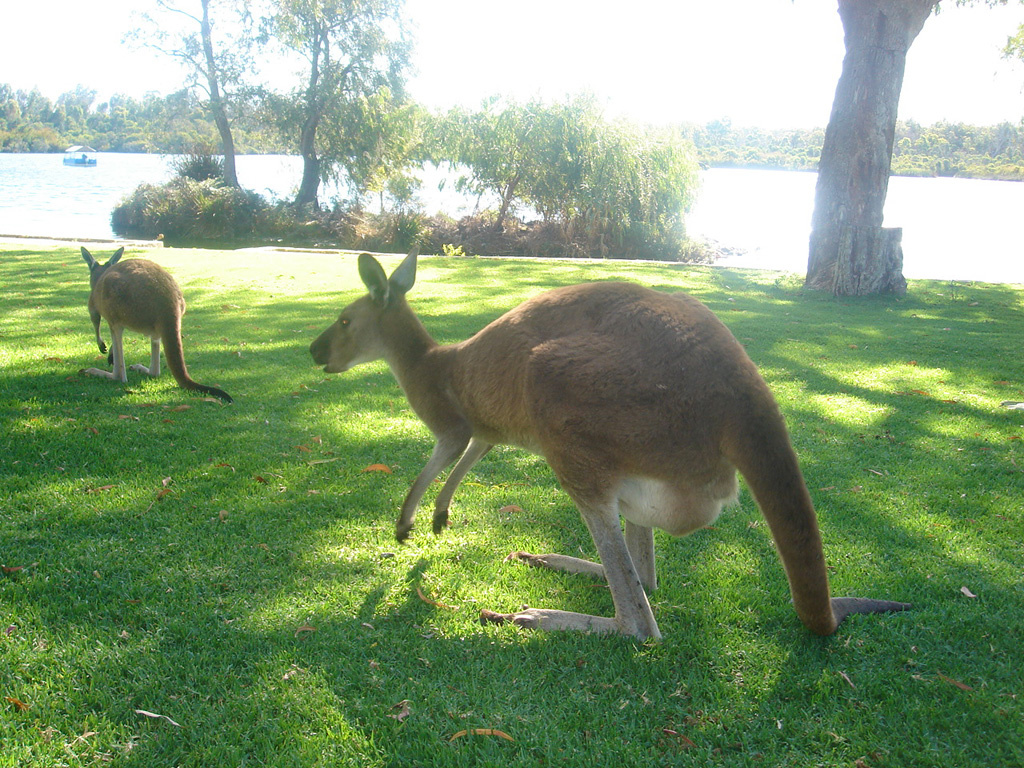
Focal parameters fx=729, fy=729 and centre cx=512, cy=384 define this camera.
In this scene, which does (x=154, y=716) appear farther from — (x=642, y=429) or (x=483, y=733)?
(x=642, y=429)

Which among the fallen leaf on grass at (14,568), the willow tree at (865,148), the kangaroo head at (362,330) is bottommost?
the fallen leaf on grass at (14,568)

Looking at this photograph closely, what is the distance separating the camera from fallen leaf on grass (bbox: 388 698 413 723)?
2.18 m

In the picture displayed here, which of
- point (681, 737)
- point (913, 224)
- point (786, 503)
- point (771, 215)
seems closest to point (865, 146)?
point (786, 503)

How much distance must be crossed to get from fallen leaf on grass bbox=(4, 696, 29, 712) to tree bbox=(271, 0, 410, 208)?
2793 centimetres

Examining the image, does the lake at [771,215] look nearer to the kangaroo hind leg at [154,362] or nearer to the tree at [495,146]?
the tree at [495,146]

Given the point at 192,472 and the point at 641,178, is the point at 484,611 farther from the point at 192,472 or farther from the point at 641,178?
the point at 641,178

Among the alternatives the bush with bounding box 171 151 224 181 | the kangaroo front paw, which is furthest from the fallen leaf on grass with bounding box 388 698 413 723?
the bush with bounding box 171 151 224 181

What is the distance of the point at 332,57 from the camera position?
28.3m

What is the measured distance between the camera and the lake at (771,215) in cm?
1855

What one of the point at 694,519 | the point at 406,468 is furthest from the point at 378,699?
the point at 406,468

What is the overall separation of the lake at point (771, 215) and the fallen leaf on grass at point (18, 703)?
1186 centimetres

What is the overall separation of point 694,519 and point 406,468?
1983 millimetres

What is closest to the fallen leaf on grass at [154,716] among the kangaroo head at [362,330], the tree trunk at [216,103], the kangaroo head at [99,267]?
the kangaroo head at [362,330]

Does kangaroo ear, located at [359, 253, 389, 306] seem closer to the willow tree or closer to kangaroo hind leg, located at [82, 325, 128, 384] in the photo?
kangaroo hind leg, located at [82, 325, 128, 384]
